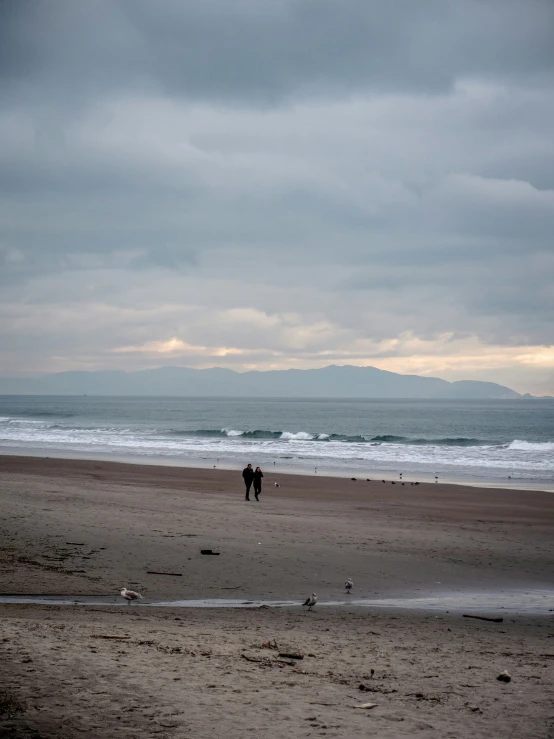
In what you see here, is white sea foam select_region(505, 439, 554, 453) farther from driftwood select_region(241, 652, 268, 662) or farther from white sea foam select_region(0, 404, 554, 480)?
driftwood select_region(241, 652, 268, 662)

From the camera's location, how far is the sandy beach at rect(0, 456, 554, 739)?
5.74 meters

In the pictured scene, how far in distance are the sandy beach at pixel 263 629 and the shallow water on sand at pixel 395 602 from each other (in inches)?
10.8

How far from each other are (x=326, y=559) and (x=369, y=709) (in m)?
8.06

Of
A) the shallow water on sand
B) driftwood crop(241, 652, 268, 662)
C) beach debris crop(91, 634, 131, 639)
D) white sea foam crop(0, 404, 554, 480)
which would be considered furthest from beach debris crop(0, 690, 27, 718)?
white sea foam crop(0, 404, 554, 480)

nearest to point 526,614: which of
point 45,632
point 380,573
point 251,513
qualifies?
point 380,573

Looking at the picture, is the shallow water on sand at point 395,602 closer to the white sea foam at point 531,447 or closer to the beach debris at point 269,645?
the beach debris at point 269,645

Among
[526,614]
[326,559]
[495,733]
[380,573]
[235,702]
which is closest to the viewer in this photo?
[495,733]

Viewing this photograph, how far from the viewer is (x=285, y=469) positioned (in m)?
36.3

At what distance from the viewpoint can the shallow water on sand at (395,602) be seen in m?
10.1

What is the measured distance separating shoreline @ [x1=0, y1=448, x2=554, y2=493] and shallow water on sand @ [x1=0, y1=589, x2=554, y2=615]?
18.3 m

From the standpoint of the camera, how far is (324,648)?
7973 mm

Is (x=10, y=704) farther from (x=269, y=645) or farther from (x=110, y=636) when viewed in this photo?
(x=269, y=645)

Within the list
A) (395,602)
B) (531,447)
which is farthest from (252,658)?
(531,447)

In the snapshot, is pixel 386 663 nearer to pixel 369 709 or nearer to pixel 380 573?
pixel 369 709
